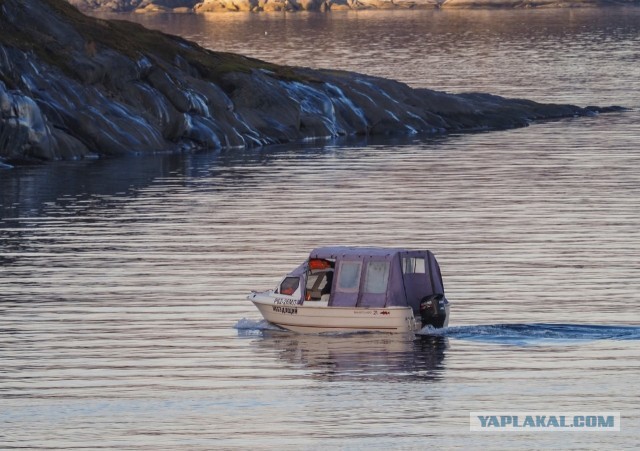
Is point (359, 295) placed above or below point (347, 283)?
below

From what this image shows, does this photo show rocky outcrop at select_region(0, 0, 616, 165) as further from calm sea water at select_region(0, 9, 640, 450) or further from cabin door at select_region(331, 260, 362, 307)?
cabin door at select_region(331, 260, 362, 307)

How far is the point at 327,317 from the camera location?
133 ft

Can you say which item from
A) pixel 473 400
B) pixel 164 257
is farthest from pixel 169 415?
pixel 164 257

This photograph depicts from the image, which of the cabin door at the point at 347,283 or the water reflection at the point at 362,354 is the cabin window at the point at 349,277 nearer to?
the cabin door at the point at 347,283

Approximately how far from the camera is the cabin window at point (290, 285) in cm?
4103

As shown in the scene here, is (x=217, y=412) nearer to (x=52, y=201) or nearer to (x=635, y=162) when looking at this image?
(x=52, y=201)

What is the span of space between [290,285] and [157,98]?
49.3m

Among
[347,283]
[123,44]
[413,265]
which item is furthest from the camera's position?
[123,44]

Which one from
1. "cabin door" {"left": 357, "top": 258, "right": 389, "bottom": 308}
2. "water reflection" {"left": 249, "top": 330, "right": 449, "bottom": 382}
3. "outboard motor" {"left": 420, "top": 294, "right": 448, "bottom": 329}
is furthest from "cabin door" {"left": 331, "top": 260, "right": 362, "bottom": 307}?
"outboard motor" {"left": 420, "top": 294, "right": 448, "bottom": 329}

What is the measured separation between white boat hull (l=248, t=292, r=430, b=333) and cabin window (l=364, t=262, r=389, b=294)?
28.4 inches

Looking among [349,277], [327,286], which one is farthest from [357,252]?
[327,286]

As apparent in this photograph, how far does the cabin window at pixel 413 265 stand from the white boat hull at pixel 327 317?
5.13 ft

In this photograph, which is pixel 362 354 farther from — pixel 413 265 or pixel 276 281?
pixel 276 281

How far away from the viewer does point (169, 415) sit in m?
32.9
